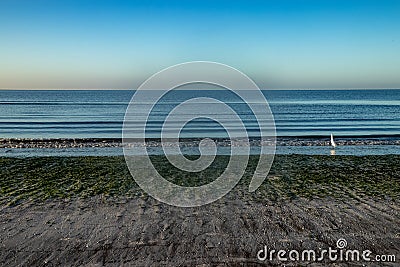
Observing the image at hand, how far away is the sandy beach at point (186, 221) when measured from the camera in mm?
7234

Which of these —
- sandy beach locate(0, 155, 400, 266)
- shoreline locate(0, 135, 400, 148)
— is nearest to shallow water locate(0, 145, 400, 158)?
shoreline locate(0, 135, 400, 148)

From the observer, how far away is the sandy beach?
7.23 meters

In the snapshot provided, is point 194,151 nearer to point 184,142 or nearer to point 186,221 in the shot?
point 184,142

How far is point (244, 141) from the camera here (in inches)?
1088

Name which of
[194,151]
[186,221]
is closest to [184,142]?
[194,151]

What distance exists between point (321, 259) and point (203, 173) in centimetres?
843

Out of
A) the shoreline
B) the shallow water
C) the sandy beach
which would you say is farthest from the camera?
the shoreline

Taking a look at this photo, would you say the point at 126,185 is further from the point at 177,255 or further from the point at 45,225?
the point at 177,255

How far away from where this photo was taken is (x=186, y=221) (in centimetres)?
910

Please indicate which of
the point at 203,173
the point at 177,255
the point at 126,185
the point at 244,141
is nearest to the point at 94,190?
the point at 126,185

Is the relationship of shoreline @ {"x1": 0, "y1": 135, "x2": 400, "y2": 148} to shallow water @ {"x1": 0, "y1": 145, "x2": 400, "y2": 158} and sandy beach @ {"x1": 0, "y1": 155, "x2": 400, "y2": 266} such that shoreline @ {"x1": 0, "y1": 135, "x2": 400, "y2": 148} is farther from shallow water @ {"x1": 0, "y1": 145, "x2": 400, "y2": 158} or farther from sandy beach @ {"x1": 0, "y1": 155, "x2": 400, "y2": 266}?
sandy beach @ {"x1": 0, "y1": 155, "x2": 400, "y2": 266}

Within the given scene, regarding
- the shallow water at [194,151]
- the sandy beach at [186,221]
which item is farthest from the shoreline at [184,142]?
the sandy beach at [186,221]

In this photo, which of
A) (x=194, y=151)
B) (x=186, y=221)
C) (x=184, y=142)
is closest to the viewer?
(x=186, y=221)

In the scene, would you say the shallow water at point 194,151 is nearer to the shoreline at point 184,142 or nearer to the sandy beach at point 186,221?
the shoreline at point 184,142
